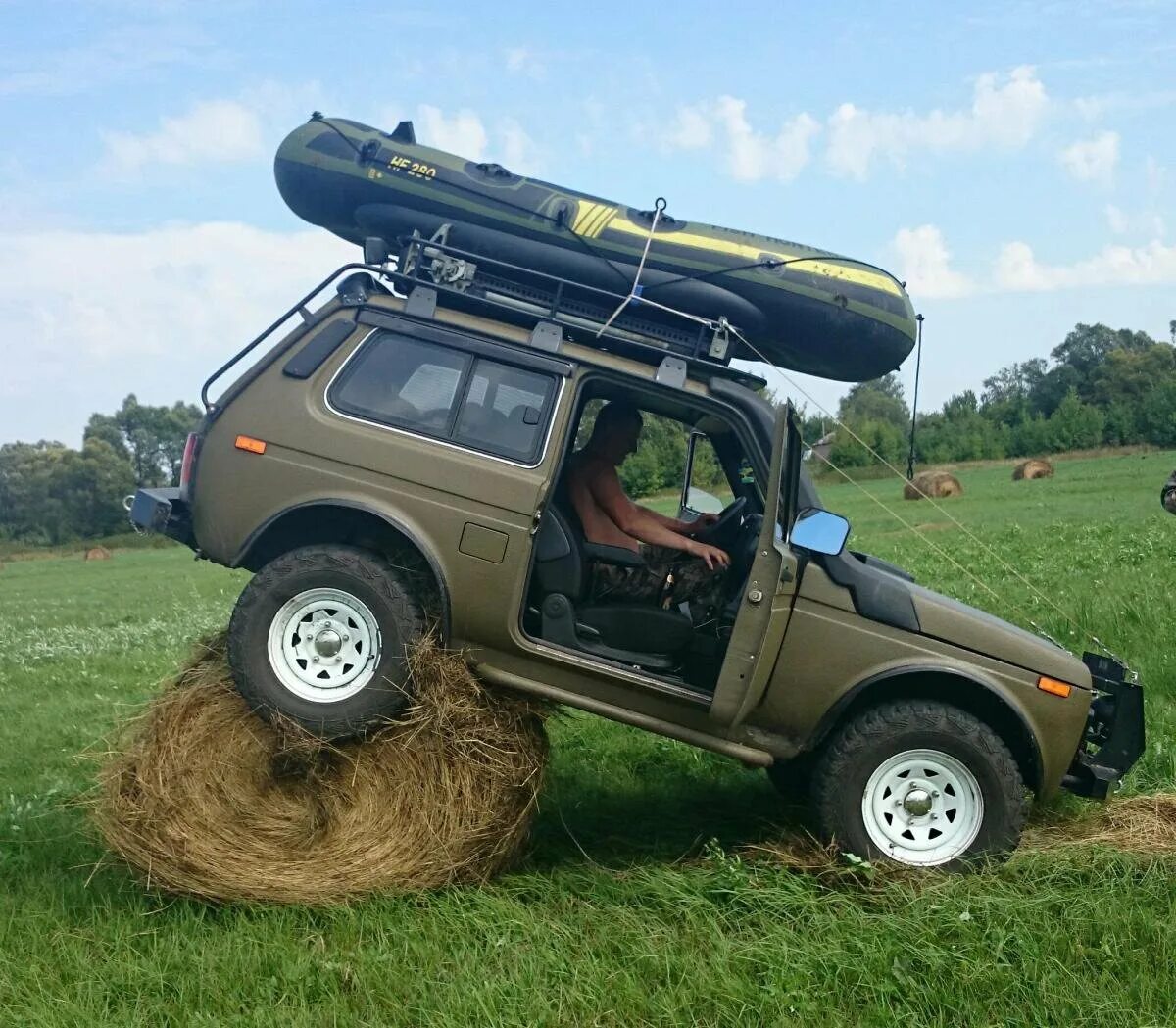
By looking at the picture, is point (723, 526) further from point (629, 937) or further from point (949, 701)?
point (629, 937)

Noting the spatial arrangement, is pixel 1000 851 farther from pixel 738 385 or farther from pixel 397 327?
pixel 397 327

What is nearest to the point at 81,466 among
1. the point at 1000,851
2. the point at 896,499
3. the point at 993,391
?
the point at 896,499

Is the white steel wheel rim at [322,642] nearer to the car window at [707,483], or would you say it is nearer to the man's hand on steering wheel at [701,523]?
the man's hand on steering wheel at [701,523]

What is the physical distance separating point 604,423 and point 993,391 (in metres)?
93.5

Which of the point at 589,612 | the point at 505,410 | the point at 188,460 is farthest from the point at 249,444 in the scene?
the point at 589,612

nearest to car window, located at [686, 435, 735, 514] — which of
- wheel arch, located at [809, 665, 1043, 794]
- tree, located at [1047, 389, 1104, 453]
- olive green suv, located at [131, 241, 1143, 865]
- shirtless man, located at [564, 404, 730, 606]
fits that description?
shirtless man, located at [564, 404, 730, 606]

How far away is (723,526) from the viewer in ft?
20.5

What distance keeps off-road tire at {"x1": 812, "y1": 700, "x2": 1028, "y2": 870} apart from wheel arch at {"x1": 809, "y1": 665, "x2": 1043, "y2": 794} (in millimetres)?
103

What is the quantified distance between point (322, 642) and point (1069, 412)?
51881mm

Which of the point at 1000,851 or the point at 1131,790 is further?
the point at 1131,790

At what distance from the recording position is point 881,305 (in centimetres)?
569

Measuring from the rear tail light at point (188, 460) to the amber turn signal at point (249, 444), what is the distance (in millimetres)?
232

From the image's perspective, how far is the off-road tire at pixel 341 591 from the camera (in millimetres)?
4953

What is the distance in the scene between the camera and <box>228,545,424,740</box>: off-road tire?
495 cm
